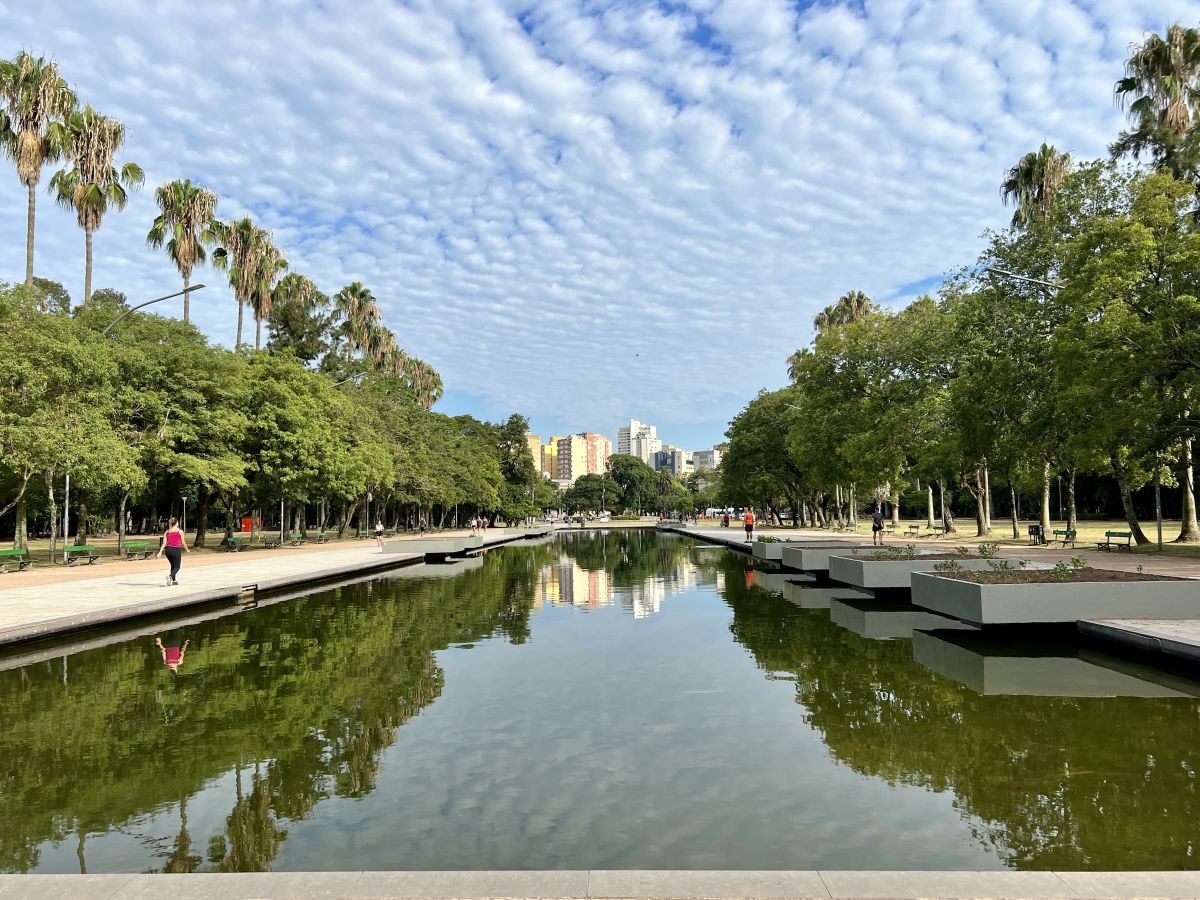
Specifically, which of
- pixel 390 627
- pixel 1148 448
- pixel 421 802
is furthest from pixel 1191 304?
pixel 421 802

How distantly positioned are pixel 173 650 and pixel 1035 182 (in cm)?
3721

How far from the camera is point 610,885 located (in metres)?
4.01

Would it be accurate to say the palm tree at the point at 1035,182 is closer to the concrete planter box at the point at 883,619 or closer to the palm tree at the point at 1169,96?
the palm tree at the point at 1169,96

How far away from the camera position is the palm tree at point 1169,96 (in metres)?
26.3

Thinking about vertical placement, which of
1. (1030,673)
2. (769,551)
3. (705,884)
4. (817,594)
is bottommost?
(817,594)

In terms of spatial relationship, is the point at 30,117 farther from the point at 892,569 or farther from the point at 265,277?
the point at 892,569

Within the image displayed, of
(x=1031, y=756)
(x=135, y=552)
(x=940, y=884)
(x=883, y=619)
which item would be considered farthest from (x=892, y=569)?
(x=135, y=552)

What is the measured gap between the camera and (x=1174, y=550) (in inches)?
1036

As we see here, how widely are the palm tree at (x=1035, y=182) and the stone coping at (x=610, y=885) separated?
112 ft

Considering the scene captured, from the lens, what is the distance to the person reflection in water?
36.9 feet

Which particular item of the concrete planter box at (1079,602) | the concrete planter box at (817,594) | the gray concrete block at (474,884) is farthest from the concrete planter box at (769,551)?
the gray concrete block at (474,884)

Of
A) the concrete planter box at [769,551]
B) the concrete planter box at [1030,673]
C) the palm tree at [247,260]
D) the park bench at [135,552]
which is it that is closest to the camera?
the concrete planter box at [1030,673]

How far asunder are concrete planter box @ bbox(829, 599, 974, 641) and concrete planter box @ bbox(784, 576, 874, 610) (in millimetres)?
445

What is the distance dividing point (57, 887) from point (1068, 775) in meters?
7.22
